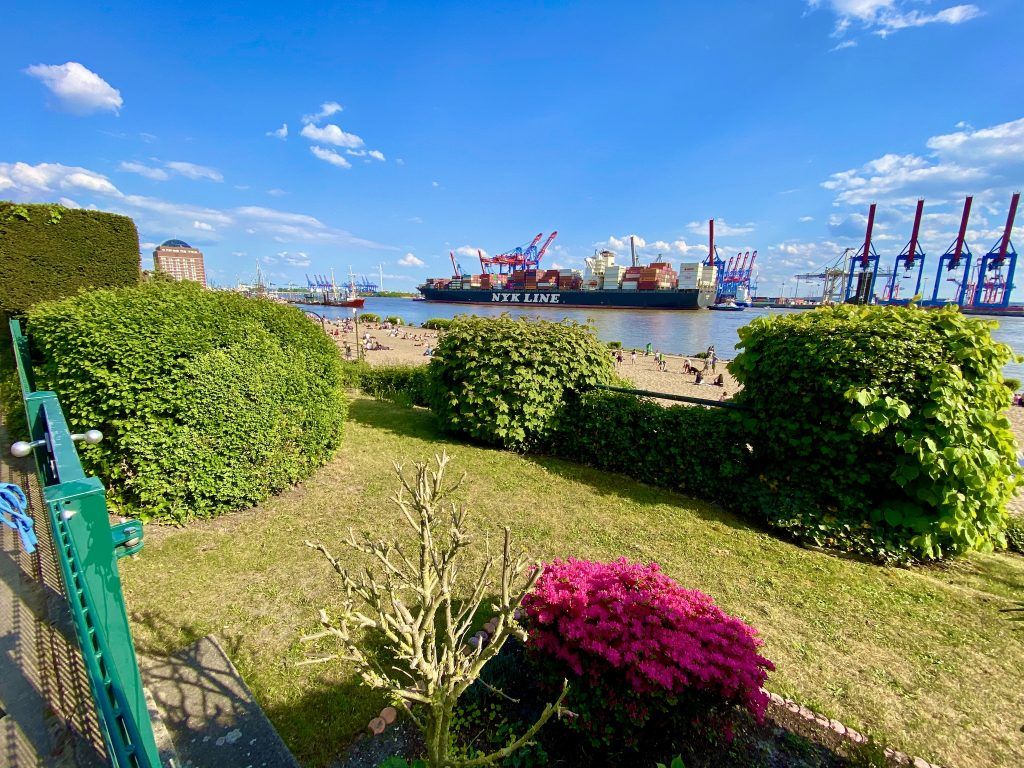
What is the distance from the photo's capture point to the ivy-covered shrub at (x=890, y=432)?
4098mm

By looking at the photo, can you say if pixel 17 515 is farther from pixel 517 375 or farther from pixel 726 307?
pixel 726 307

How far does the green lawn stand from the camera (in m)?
2.66

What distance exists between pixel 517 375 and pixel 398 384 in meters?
5.50

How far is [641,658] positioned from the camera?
222 cm

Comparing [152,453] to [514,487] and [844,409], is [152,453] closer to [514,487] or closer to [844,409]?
[514,487]

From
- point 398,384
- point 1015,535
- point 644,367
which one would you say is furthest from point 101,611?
point 644,367

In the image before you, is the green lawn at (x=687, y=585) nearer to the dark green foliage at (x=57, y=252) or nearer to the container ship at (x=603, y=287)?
the dark green foliage at (x=57, y=252)

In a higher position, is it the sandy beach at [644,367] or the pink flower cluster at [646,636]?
the pink flower cluster at [646,636]

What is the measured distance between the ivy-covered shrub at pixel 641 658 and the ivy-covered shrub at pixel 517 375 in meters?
4.47

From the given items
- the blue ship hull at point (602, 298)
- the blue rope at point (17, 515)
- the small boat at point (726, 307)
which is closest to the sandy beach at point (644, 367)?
the blue rope at point (17, 515)

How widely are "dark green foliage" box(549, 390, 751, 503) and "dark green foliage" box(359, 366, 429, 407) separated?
4.78 m

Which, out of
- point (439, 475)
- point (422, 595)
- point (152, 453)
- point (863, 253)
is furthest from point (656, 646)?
point (863, 253)

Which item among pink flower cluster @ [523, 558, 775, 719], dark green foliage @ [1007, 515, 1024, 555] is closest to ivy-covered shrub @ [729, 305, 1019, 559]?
dark green foliage @ [1007, 515, 1024, 555]

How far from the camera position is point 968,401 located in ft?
13.6
